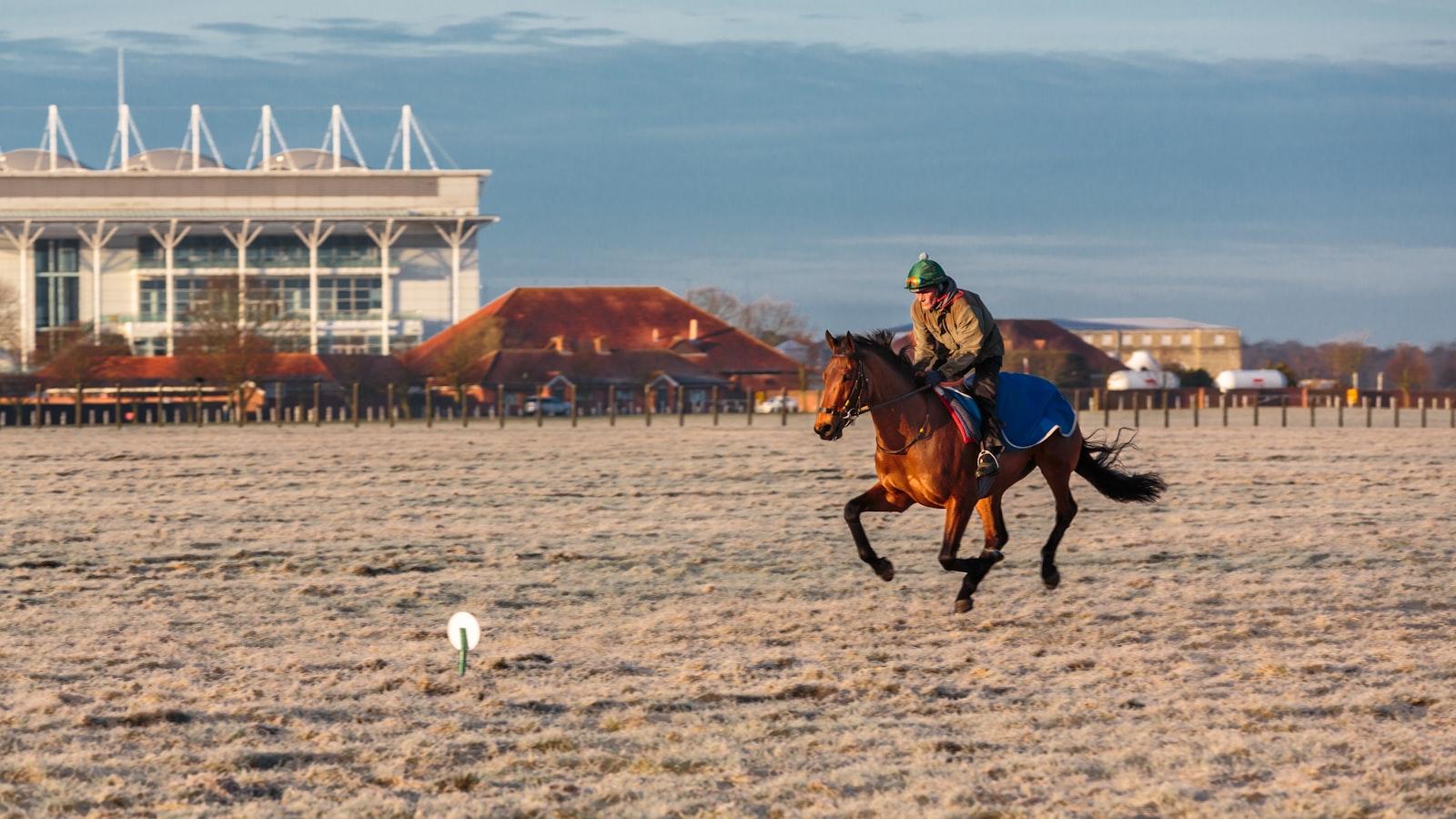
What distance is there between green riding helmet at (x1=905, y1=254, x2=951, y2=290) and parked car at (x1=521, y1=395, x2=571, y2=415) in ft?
254

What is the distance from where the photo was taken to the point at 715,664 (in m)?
9.33

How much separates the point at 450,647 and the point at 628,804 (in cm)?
366

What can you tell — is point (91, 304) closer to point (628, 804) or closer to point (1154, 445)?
point (1154, 445)

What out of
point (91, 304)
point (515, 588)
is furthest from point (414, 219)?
point (515, 588)

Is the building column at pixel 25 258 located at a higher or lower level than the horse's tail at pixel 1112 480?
higher

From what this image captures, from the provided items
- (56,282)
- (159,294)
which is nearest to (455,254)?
(159,294)

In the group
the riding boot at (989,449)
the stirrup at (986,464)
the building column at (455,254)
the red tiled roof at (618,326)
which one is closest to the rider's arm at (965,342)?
the riding boot at (989,449)

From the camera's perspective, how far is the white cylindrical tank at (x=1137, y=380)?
113125 millimetres

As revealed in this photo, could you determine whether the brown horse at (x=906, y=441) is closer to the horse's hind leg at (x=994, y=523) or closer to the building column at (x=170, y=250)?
the horse's hind leg at (x=994, y=523)

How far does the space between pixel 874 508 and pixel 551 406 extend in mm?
79878

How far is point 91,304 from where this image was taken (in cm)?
13188

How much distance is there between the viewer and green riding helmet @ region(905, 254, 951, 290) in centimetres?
1180

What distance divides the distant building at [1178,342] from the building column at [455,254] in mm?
58463

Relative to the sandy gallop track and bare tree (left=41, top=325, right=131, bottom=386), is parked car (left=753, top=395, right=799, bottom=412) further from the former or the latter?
the sandy gallop track
